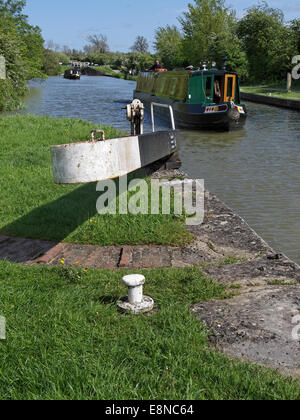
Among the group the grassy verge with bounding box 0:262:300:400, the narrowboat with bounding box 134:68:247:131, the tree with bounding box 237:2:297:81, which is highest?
the tree with bounding box 237:2:297:81

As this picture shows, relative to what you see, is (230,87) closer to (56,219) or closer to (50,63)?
(56,219)

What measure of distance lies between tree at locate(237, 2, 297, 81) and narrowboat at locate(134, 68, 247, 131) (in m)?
21.1

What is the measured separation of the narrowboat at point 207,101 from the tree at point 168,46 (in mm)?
46626

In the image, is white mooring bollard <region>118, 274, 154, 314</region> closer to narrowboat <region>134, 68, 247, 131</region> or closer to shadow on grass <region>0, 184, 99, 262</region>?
shadow on grass <region>0, 184, 99, 262</region>

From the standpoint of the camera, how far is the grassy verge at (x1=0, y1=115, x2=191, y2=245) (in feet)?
16.5

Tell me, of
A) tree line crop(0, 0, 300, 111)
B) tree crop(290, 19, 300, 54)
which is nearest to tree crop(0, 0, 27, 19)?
tree line crop(0, 0, 300, 111)

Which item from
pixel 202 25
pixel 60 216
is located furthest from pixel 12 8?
pixel 60 216

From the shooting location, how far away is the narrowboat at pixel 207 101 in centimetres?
1711

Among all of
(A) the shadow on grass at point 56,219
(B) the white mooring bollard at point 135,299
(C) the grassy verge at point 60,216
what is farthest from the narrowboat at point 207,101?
(B) the white mooring bollard at point 135,299

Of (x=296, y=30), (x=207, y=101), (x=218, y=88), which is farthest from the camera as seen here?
(x=296, y=30)

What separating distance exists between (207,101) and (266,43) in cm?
2887

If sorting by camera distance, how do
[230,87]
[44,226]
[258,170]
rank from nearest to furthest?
[44,226], [258,170], [230,87]

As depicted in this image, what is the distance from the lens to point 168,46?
233 feet
